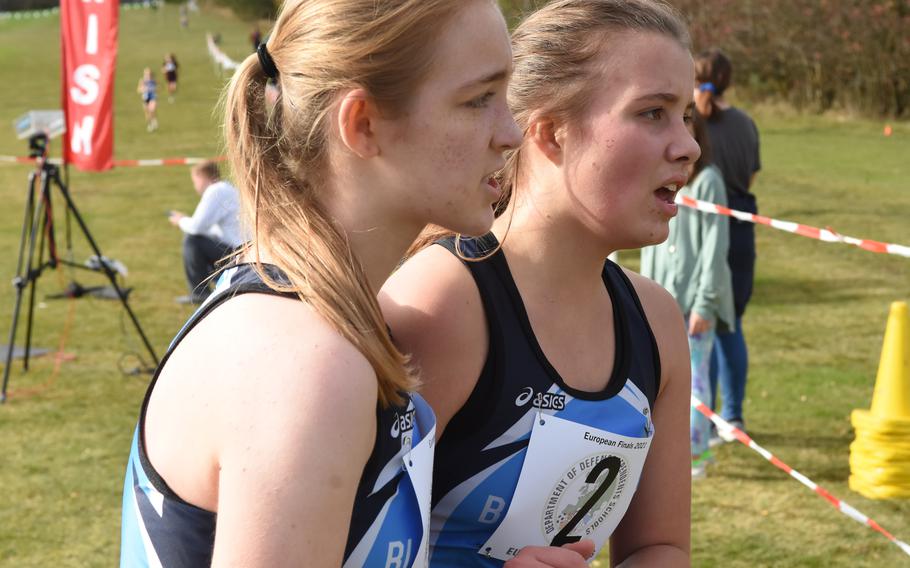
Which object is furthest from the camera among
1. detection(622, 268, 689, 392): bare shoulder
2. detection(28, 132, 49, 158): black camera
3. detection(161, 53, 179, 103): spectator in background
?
detection(161, 53, 179, 103): spectator in background

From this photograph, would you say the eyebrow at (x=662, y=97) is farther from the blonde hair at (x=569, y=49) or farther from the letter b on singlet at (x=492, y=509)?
the letter b on singlet at (x=492, y=509)

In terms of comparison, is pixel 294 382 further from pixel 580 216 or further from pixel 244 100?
pixel 580 216

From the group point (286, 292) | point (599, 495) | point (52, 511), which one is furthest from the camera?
point (52, 511)

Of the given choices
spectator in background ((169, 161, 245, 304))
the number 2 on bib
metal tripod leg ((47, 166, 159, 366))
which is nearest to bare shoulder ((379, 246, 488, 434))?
the number 2 on bib

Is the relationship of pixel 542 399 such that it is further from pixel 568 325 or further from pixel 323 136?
pixel 323 136

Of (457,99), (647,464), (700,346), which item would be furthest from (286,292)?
(700,346)

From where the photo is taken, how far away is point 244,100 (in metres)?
1.55

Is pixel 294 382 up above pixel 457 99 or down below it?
below

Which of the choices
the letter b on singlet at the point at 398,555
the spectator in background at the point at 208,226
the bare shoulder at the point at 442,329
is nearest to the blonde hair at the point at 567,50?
the bare shoulder at the point at 442,329

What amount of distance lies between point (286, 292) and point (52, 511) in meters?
4.84

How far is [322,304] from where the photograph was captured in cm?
126

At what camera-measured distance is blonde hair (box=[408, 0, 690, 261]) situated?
1.85 metres

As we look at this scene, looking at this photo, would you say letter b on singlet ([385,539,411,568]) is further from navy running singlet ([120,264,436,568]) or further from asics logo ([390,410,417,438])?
asics logo ([390,410,417,438])

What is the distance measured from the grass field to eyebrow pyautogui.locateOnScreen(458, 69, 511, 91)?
788 millimetres
